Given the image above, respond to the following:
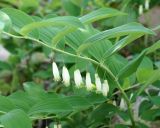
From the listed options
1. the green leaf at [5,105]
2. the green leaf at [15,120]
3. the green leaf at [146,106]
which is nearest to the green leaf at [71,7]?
the green leaf at [146,106]

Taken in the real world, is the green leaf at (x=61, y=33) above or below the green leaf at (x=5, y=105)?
above

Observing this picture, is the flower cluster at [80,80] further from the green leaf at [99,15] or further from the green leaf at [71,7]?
the green leaf at [71,7]

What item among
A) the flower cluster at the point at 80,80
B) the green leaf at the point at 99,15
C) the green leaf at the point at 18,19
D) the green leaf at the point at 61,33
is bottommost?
the flower cluster at the point at 80,80

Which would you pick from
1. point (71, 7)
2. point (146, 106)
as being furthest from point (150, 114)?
point (71, 7)

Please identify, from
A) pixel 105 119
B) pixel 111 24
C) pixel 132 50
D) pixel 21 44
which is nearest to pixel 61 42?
pixel 105 119

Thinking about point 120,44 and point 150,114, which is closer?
point 120,44

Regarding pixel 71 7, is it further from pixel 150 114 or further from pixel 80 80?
pixel 80 80
